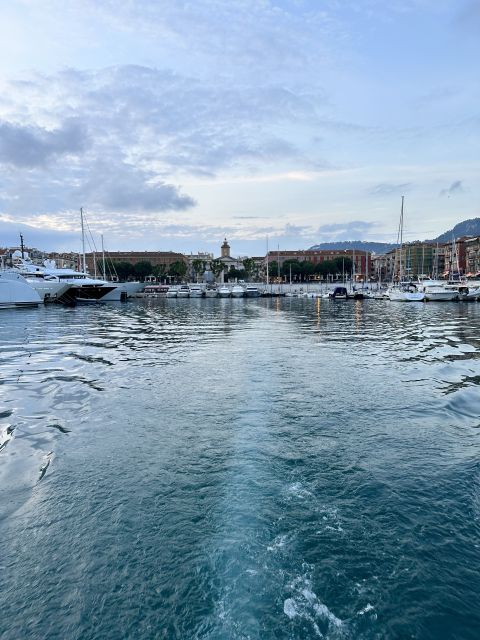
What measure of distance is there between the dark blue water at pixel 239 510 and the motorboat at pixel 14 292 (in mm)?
46988

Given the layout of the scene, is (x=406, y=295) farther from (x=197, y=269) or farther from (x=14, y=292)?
(x=197, y=269)

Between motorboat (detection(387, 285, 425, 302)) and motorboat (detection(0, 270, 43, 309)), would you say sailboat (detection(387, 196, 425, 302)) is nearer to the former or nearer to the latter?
motorboat (detection(387, 285, 425, 302))

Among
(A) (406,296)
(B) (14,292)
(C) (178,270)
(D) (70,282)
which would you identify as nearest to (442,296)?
(A) (406,296)

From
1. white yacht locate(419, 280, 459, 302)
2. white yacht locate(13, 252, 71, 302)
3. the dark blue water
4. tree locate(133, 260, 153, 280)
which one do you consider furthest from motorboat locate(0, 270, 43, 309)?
tree locate(133, 260, 153, 280)

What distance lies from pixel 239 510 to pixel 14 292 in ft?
186

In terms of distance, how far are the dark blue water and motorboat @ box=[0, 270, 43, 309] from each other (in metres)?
47.0

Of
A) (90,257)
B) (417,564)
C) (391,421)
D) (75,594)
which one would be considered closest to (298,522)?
(417,564)

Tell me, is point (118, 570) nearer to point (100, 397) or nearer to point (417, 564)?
point (417, 564)

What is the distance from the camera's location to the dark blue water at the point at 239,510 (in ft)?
13.6

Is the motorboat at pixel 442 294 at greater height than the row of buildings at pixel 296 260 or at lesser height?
lesser

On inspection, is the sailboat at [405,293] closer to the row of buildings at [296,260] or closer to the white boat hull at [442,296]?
the white boat hull at [442,296]

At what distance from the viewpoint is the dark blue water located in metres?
4.13

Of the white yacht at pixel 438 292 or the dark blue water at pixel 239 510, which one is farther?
the white yacht at pixel 438 292

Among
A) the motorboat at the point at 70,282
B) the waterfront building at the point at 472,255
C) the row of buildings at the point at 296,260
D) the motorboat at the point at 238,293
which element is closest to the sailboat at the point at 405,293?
the motorboat at the point at 238,293
